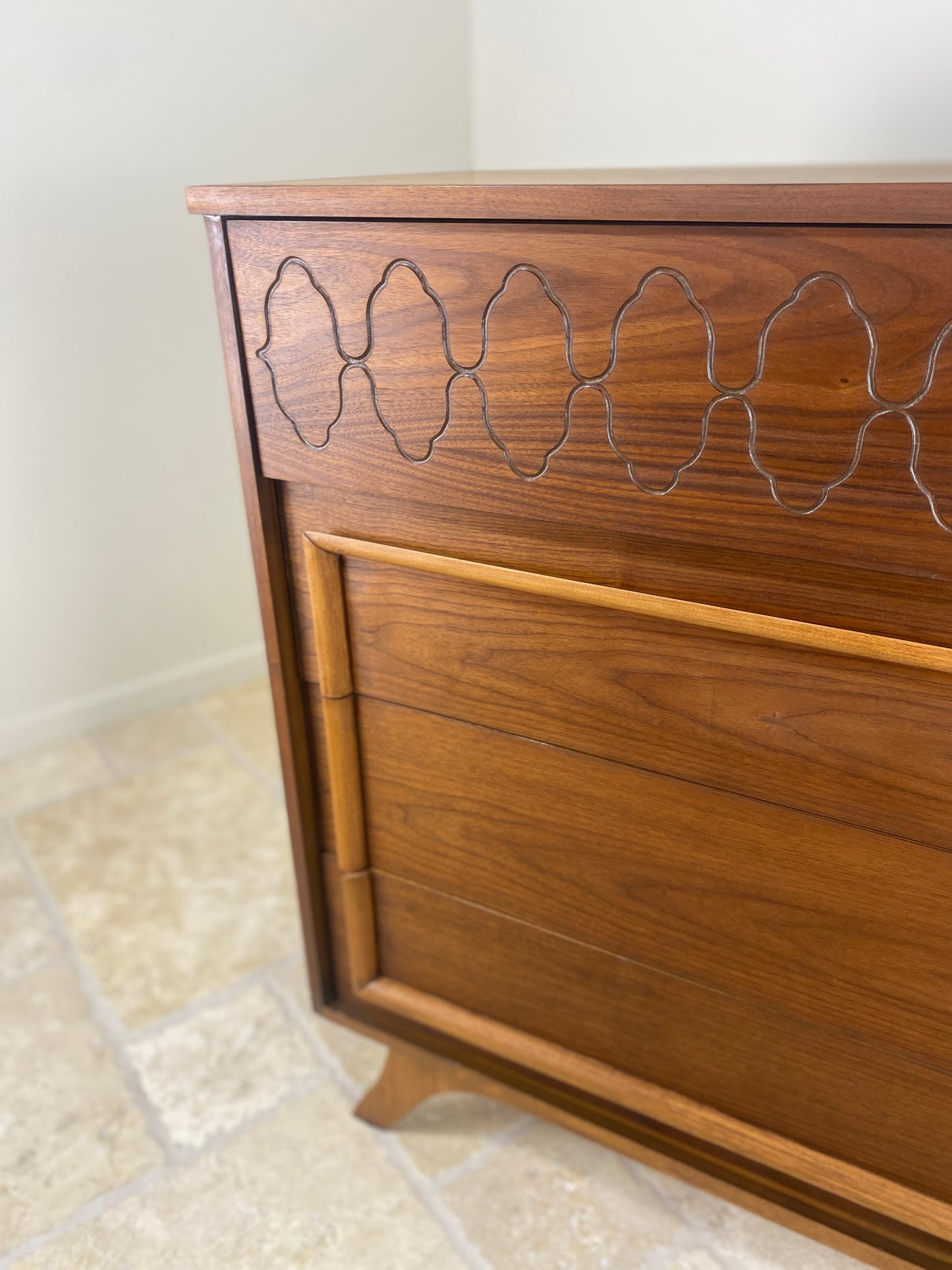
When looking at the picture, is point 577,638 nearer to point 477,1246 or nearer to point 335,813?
point 335,813

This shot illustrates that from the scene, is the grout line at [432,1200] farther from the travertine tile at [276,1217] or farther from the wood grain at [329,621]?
the wood grain at [329,621]

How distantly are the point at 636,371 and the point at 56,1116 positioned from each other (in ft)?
3.69

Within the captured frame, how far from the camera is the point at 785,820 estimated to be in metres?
0.78

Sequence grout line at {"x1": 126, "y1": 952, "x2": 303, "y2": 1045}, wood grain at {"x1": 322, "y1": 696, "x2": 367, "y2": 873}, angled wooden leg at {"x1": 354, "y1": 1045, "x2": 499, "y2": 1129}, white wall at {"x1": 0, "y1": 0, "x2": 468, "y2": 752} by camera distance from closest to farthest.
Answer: wood grain at {"x1": 322, "y1": 696, "x2": 367, "y2": 873}, angled wooden leg at {"x1": 354, "y1": 1045, "x2": 499, "y2": 1129}, grout line at {"x1": 126, "y1": 952, "x2": 303, "y2": 1045}, white wall at {"x1": 0, "y1": 0, "x2": 468, "y2": 752}

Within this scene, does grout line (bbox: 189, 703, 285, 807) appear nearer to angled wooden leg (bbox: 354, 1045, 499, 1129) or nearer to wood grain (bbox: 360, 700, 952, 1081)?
angled wooden leg (bbox: 354, 1045, 499, 1129)

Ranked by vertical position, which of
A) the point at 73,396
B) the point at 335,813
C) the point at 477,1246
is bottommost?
the point at 477,1246

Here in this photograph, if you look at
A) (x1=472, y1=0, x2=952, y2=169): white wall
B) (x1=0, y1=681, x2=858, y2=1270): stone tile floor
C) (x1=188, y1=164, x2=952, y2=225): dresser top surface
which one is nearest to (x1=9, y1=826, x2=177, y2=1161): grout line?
(x1=0, y1=681, x2=858, y2=1270): stone tile floor

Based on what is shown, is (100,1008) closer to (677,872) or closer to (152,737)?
(152,737)

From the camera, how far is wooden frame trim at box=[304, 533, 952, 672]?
67cm

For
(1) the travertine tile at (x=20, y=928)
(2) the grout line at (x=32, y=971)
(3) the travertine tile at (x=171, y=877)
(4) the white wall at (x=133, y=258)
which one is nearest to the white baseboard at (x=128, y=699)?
(4) the white wall at (x=133, y=258)

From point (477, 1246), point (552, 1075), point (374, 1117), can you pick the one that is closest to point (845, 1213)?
point (552, 1075)

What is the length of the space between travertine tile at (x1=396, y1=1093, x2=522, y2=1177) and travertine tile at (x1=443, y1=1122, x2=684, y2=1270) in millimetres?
25

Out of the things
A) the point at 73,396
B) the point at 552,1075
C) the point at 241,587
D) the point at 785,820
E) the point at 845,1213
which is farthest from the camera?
the point at 241,587

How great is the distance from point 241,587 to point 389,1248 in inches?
52.0
